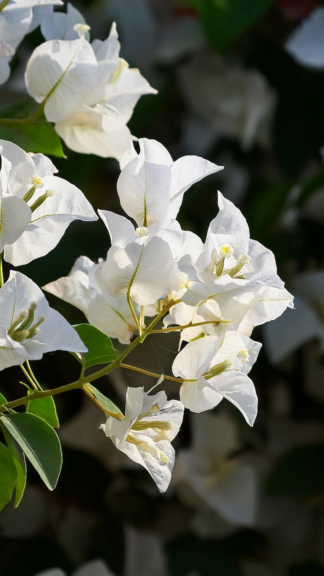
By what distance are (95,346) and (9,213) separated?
0.08 m

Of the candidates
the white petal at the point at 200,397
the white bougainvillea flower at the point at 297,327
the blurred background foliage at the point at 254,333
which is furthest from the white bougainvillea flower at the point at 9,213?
the white bougainvillea flower at the point at 297,327

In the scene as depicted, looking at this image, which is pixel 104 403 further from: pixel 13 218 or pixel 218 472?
pixel 218 472

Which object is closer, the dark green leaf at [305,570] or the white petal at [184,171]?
the white petal at [184,171]

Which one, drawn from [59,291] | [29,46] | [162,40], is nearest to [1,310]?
[59,291]

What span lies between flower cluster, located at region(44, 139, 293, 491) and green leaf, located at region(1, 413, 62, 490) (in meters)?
0.03

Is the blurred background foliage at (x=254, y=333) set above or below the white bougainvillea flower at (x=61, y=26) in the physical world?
below

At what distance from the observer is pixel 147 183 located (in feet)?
0.92

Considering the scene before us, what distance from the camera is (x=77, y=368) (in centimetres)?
70

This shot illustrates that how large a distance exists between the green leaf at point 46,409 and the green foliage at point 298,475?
53 cm

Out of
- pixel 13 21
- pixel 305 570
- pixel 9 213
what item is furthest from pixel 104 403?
pixel 305 570

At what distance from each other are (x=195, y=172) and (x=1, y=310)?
11 centimetres

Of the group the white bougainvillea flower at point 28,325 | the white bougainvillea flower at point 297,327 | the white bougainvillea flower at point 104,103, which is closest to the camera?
the white bougainvillea flower at point 28,325

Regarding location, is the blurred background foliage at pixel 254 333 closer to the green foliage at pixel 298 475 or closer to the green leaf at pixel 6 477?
the green foliage at pixel 298 475

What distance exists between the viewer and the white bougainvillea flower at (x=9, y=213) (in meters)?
0.25
